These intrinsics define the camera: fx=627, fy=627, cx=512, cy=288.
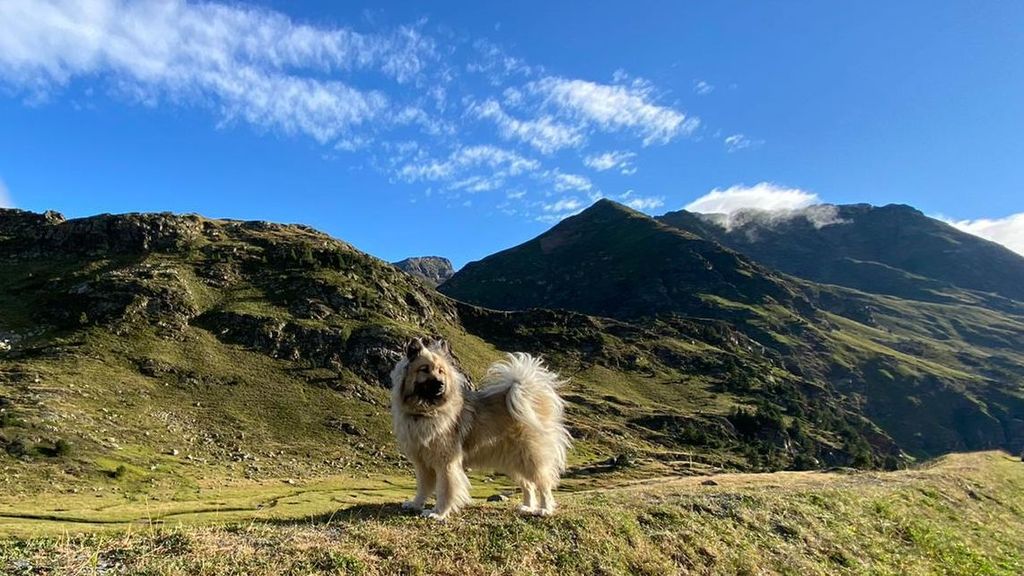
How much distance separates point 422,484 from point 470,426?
152 cm

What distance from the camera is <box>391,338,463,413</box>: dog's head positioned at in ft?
40.7

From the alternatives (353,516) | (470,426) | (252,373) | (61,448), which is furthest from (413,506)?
(252,373)

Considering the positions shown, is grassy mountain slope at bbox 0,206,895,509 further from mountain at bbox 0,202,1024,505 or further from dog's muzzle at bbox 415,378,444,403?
dog's muzzle at bbox 415,378,444,403

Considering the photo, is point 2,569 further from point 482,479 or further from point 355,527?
point 482,479

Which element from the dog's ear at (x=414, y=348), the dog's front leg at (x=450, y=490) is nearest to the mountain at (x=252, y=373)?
the dog's front leg at (x=450, y=490)

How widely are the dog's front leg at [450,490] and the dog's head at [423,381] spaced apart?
1.28m

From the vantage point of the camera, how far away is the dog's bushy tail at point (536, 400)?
13.2 metres

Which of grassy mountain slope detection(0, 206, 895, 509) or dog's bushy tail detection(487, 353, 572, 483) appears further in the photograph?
grassy mountain slope detection(0, 206, 895, 509)

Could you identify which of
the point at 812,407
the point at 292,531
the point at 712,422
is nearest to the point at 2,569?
the point at 292,531

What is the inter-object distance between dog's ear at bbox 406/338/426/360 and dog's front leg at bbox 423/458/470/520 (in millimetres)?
2282

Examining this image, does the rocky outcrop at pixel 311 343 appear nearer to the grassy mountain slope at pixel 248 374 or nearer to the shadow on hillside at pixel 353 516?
the grassy mountain slope at pixel 248 374

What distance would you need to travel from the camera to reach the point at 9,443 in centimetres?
5394

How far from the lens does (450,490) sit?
1248 centimetres

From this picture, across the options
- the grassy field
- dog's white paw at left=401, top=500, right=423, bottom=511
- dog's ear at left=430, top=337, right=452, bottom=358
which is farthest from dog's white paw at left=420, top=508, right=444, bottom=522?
dog's ear at left=430, top=337, right=452, bottom=358
